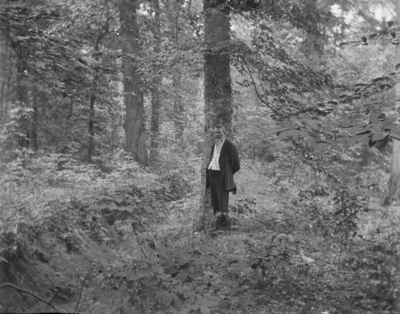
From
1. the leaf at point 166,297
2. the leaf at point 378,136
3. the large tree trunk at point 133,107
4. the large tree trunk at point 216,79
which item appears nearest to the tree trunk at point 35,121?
the large tree trunk at point 133,107

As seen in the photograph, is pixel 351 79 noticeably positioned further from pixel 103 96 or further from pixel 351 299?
pixel 351 299

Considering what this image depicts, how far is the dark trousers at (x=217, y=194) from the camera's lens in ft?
26.2

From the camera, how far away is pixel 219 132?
308 inches

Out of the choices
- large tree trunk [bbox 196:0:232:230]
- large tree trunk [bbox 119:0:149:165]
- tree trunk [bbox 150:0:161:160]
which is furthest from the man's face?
tree trunk [bbox 150:0:161:160]

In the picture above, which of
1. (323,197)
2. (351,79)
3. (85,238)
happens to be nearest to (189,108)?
(351,79)

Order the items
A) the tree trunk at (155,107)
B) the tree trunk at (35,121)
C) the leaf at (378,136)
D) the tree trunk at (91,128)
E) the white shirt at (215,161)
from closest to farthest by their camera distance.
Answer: the leaf at (378,136) < the white shirt at (215,161) < the tree trunk at (35,121) < the tree trunk at (91,128) < the tree trunk at (155,107)

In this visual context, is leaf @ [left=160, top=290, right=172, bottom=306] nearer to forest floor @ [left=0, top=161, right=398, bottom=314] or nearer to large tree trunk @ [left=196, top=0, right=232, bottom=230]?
forest floor @ [left=0, top=161, right=398, bottom=314]

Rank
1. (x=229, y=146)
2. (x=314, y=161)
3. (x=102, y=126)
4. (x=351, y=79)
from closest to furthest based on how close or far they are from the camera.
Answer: (x=229, y=146) < (x=314, y=161) < (x=351, y=79) < (x=102, y=126)

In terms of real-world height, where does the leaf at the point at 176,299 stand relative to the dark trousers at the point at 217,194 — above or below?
below

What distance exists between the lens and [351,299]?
4.86 metres

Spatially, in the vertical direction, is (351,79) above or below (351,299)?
above

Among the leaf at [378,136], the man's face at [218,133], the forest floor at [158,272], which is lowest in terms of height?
the forest floor at [158,272]

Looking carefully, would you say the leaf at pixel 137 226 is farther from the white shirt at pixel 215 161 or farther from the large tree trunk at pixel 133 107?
the large tree trunk at pixel 133 107

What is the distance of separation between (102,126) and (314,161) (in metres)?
9.65
